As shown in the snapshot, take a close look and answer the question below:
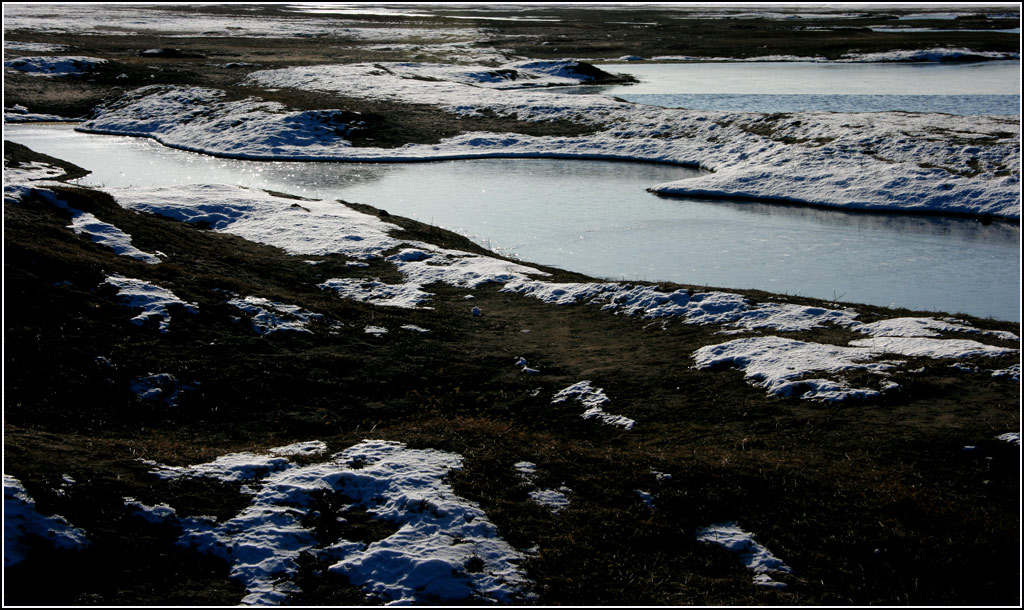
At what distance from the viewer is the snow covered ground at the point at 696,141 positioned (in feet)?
146

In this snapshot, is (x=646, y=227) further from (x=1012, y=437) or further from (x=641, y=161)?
(x=1012, y=437)

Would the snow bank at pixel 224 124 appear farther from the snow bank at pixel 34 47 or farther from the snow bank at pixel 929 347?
the snow bank at pixel 929 347

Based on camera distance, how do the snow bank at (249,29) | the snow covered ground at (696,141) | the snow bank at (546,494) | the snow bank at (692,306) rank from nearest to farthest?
the snow bank at (546,494)
the snow bank at (692,306)
the snow covered ground at (696,141)
the snow bank at (249,29)

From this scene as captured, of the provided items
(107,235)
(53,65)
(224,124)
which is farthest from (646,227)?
(53,65)

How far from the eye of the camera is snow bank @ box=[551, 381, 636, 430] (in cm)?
1839

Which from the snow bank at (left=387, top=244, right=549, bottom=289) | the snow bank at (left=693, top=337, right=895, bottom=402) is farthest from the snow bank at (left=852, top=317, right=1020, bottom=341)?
the snow bank at (left=387, top=244, right=549, bottom=289)

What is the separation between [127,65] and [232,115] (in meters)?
27.3

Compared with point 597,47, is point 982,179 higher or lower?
lower

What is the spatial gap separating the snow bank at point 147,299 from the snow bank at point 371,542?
25.5 ft

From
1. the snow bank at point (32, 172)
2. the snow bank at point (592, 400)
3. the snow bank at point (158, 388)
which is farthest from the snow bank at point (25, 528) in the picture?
the snow bank at point (32, 172)

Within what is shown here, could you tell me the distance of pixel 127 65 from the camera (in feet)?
275

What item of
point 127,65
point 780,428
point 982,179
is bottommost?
point 780,428

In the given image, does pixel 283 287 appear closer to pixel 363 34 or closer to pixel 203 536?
pixel 203 536

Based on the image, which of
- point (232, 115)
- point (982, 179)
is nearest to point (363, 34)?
point (232, 115)
